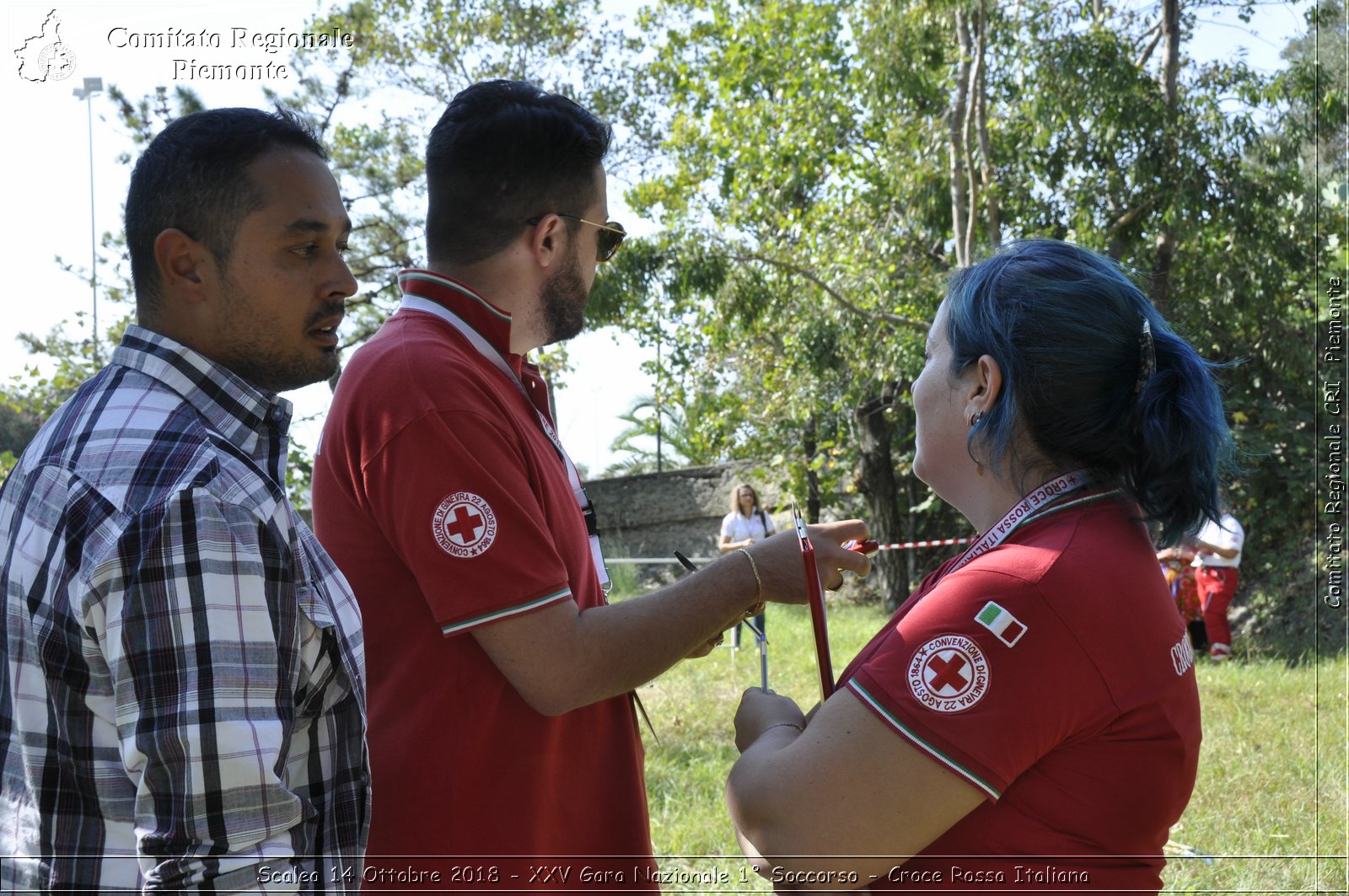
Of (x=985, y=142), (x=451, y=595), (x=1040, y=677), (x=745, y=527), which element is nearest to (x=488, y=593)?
(x=451, y=595)

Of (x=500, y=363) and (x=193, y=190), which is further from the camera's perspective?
(x=500, y=363)

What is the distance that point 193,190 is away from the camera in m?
1.52

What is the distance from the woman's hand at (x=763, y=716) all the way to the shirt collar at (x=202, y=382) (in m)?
0.88

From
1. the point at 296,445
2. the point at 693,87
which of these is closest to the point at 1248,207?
the point at 693,87

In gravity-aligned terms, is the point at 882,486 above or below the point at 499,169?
below

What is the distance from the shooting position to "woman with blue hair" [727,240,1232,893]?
4.90 feet

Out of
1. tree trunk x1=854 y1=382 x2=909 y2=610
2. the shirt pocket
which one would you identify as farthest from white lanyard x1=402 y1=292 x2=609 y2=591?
tree trunk x1=854 y1=382 x2=909 y2=610

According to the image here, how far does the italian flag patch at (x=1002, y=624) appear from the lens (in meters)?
1.50

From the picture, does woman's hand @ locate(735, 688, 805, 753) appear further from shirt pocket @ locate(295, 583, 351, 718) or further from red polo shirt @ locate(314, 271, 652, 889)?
shirt pocket @ locate(295, 583, 351, 718)

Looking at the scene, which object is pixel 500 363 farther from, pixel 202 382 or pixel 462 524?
pixel 202 382

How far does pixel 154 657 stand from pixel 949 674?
102 cm

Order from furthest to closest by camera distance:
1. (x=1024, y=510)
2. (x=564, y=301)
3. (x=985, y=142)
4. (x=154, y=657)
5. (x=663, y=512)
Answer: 1. (x=663, y=512)
2. (x=985, y=142)
3. (x=564, y=301)
4. (x=1024, y=510)
5. (x=154, y=657)

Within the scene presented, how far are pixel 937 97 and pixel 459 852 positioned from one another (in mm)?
10778

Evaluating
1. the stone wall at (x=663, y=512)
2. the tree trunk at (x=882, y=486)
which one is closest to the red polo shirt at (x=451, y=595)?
the tree trunk at (x=882, y=486)
